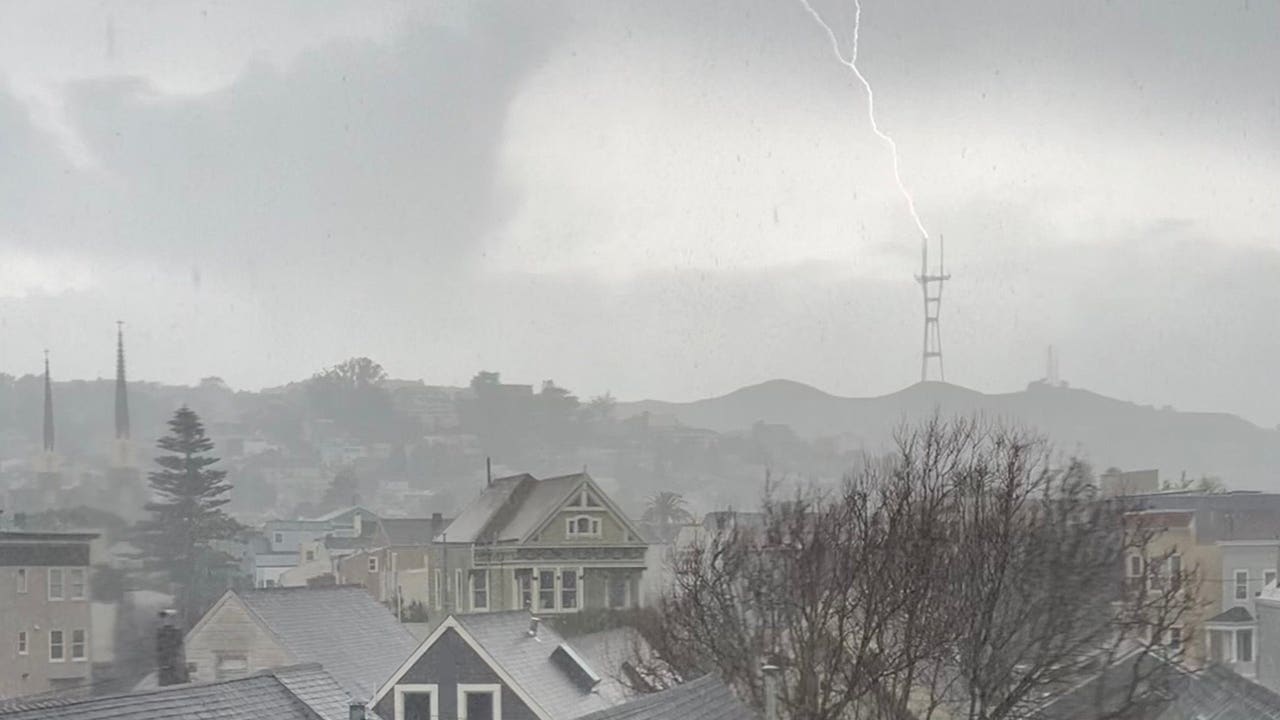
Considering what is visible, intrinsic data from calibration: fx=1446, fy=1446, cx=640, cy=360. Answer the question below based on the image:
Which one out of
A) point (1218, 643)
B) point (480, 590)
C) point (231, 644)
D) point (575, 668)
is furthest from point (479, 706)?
point (1218, 643)

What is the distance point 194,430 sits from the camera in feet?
265

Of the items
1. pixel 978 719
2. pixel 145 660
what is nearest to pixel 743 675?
pixel 978 719

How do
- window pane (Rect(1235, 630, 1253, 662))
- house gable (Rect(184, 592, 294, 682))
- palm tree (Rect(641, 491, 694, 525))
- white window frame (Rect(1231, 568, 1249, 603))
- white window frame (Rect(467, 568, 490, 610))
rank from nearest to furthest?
house gable (Rect(184, 592, 294, 682)), window pane (Rect(1235, 630, 1253, 662)), white window frame (Rect(1231, 568, 1249, 603)), white window frame (Rect(467, 568, 490, 610)), palm tree (Rect(641, 491, 694, 525))

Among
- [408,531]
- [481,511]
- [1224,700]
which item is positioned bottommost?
[408,531]

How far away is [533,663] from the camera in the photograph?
31.5 meters

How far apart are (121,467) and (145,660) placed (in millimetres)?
28574

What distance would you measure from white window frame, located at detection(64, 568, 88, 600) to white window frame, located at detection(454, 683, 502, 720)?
83.0 ft

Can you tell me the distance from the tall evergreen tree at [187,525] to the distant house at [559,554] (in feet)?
60.6

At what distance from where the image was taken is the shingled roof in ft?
40.0

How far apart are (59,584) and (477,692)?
2581 cm

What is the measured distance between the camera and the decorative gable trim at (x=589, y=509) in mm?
49938

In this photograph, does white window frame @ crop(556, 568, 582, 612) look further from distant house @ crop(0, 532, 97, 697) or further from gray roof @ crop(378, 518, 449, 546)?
gray roof @ crop(378, 518, 449, 546)

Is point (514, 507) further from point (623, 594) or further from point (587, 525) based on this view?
point (623, 594)

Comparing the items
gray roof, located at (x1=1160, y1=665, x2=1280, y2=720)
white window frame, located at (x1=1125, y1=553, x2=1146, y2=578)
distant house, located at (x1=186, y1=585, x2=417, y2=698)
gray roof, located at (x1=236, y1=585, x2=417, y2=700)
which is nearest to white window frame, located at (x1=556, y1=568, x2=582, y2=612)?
gray roof, located at (x1=236, y1=585, x2=417, y2=700)
